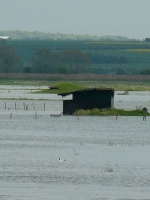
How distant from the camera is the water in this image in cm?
2652

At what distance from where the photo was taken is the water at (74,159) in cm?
2652

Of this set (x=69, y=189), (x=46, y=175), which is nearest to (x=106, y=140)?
(x=46, y=175)

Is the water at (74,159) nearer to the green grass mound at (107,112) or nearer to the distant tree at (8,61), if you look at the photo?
the green grass mound at (107,112)

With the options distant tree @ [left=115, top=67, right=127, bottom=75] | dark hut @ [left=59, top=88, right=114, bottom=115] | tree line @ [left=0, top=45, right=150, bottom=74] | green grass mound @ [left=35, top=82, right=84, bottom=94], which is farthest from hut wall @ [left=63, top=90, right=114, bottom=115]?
distant tree @ [left=115, top=67, right=127, bottom=75]

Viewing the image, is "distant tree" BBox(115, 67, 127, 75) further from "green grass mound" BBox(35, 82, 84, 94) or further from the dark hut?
the dark hut

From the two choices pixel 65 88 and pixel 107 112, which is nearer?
pixel 107 112

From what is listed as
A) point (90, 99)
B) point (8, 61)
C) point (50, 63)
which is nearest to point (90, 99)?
point (90, 99)

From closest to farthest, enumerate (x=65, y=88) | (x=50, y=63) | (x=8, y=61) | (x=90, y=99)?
(x=90, y=99)
(x=65, y=88)
(x=8, y=61)
(x=50, y=63)

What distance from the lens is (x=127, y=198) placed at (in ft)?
82.5

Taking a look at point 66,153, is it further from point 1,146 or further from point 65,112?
point 65,112

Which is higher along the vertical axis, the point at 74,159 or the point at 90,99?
the point at 90,99

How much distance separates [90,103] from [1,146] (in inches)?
997

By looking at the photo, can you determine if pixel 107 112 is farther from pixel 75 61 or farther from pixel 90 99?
pixel 75 61

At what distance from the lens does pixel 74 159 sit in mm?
35188
